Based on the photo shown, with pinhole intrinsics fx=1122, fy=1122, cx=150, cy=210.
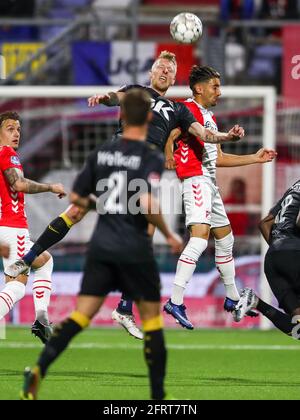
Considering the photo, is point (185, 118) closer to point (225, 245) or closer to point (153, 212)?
point (225, 245)

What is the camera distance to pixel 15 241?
1112cm

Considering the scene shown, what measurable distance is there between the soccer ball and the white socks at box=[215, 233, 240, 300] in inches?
81.8

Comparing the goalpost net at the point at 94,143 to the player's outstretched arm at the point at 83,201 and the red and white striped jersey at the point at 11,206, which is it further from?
the player's outstretched arm at the point at 83,201

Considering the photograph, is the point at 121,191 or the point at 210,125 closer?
the point at 121,191

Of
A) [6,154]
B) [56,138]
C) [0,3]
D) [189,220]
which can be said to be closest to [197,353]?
[189,220]

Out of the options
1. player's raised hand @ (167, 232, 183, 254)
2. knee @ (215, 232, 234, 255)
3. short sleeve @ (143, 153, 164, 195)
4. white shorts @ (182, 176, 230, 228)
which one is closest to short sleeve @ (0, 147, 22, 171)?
white shorts @ (182, 176, 230, 228)

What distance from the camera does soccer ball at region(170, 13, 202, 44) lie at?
11.6 m

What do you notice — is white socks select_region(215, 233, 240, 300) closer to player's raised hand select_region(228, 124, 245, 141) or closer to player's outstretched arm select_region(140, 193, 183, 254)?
player's raised hand select_region(228, 124, 245, 141)

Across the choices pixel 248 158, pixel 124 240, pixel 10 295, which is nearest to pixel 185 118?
pixel 248 158

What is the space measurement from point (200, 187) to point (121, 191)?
3.66 m

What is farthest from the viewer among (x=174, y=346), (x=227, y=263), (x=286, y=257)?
(x=174, y=346)

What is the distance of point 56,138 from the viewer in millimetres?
18219

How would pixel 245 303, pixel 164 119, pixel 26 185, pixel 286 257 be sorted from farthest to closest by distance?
pixel 164 119 → pixel 245 303 → pixel 26 185 → pixel 286 257
